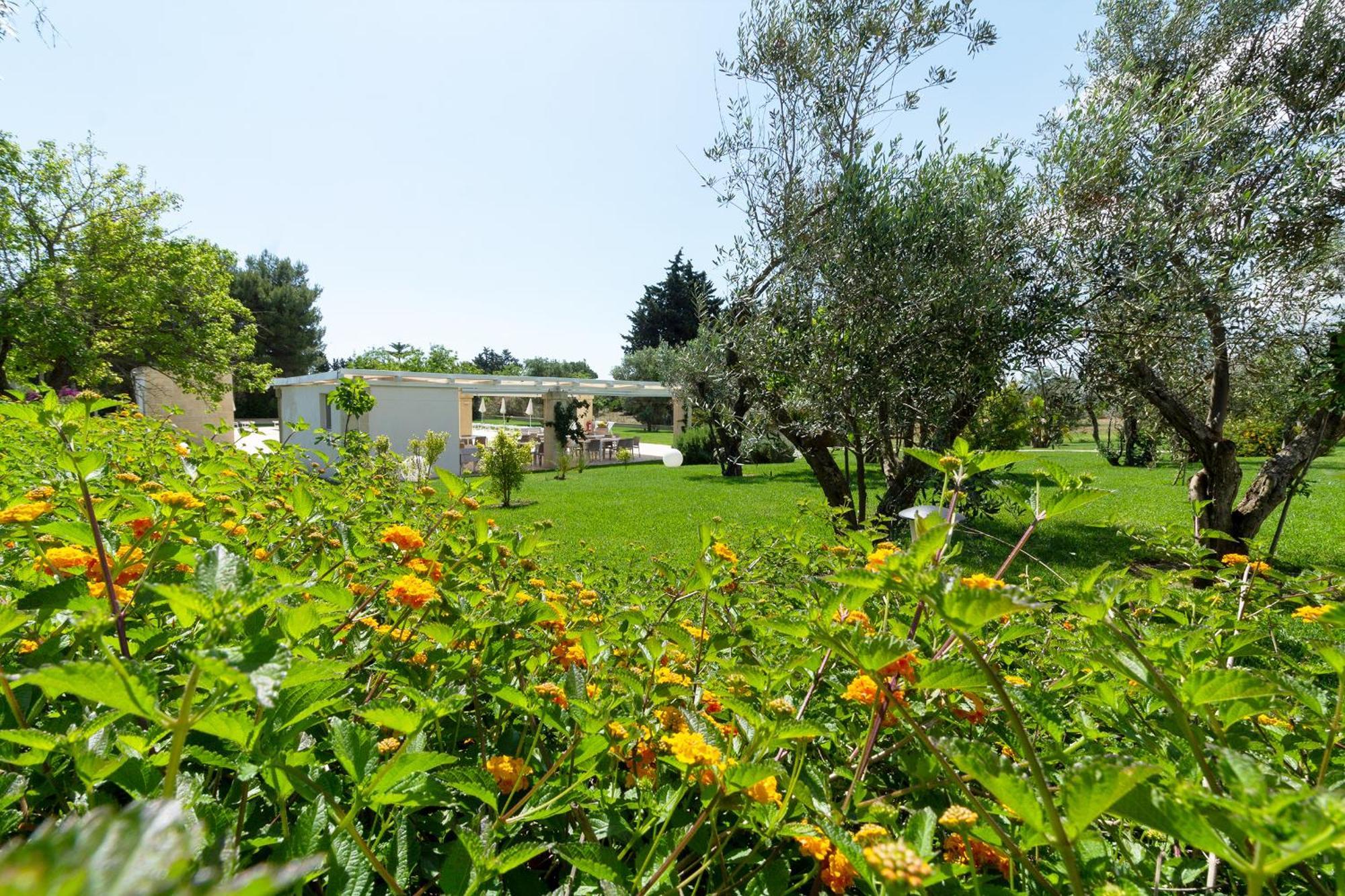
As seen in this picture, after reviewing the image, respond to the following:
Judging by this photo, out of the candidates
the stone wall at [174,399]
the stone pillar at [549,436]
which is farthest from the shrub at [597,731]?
the stone pillar at [549,436]

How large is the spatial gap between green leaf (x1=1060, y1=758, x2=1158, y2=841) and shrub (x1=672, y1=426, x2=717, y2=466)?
55.4 feet

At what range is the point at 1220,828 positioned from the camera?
0.54 meters

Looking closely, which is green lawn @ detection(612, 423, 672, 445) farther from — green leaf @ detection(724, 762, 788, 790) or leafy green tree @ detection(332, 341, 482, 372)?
green leaf @ detection(724, 762, 788, 790)

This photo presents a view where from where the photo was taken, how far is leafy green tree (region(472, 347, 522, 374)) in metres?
49.0

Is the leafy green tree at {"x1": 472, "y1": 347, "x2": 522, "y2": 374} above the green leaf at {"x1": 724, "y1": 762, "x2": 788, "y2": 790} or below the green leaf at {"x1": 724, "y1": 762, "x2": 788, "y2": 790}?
above

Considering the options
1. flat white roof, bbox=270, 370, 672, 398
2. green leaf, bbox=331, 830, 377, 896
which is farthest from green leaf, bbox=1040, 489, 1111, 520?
flat white roof, bbox=270, 370, 672, 398

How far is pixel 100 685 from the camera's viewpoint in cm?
48

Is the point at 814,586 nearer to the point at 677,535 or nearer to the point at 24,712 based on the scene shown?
the point at 24,712

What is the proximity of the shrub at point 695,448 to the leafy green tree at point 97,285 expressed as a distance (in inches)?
425

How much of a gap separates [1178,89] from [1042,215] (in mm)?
1362

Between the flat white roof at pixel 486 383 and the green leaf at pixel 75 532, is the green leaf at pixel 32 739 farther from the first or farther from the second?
the flat white roof at pixel 486 383

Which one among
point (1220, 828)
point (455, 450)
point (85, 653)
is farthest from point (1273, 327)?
point (455, 450)

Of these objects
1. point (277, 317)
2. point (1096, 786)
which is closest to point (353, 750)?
point (1096, 786)

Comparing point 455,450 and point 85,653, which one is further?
point 455,450
